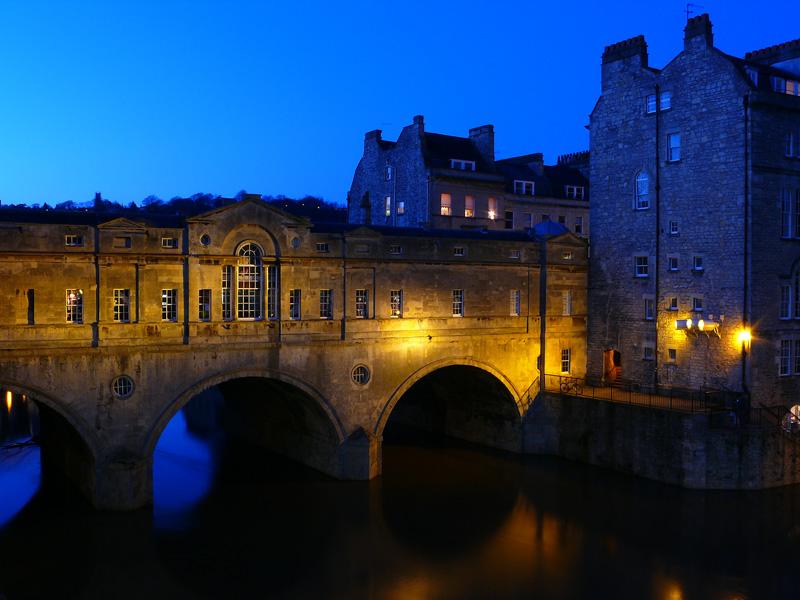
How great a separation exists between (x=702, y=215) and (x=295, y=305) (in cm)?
1816

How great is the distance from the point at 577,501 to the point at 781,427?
347 inches

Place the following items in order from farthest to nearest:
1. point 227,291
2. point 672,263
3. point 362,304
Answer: point 672,263
point 362,304
point 227,291

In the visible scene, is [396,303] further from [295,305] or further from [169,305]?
[169,305]

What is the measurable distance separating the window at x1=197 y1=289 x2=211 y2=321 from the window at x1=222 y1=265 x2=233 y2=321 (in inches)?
23.4

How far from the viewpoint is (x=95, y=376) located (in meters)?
25.6

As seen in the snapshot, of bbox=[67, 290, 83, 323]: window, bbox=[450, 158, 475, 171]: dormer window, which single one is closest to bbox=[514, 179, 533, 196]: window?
bbox=[450, 158, 475, 171]: dormer window

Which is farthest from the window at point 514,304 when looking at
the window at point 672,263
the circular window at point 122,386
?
the circular window at point 122,386

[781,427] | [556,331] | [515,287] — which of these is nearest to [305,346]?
[515,287]

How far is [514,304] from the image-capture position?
36.1 meters

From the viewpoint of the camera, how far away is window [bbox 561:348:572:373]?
38031 mm

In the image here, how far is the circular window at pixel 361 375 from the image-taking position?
31.2 meters

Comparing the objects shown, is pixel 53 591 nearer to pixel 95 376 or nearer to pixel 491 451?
pixel 95 376

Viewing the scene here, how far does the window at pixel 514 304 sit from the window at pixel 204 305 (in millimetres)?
14654

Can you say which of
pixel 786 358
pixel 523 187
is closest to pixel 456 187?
pixel 523 187
